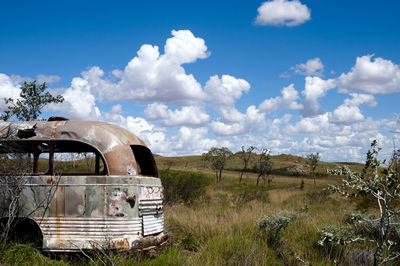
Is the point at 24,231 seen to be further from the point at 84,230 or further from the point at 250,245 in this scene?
the point at 250,245

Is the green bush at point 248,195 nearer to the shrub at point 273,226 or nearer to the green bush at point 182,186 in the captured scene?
the green bush at point 182,186

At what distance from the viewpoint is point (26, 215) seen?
18.7 ft

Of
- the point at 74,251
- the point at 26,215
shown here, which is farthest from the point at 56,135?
Result: the point at 74,251

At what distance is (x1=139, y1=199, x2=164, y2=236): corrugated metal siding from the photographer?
588cm

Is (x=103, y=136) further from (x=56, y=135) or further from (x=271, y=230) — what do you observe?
(x=271, y=230)

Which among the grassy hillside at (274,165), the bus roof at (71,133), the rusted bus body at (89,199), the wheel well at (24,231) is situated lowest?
the grassy hillside at (274,165)

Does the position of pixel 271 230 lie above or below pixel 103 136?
below

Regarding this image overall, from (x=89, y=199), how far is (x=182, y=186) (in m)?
10.1

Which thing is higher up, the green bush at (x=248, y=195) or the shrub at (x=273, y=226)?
the shrub at (x=273, y=226)

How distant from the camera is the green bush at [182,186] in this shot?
15133mm

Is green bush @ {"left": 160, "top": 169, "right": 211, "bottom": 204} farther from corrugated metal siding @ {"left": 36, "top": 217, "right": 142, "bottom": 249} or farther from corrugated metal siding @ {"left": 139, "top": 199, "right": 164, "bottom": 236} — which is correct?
corrugated metal siding @ {"left": 36, "top": 217, "right": 142, "bottom": 249}

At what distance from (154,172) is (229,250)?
84.9 inches

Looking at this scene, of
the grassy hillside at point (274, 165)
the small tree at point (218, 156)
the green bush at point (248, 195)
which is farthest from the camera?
the grassy hillside at point (274, 165)

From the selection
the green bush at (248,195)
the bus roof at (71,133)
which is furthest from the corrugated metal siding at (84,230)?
the green bush at (248,195)
